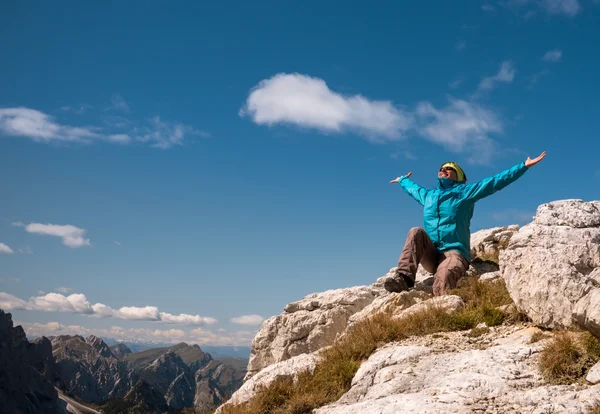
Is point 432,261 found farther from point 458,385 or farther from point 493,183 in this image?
point 458,385

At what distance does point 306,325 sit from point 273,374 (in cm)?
524

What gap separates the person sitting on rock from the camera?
40.1ft

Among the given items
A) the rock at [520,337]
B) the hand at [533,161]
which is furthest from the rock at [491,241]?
the rock at [520,337]

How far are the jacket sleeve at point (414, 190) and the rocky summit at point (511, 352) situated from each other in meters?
5.06

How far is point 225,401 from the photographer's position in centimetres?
907

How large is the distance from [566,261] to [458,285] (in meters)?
4.28

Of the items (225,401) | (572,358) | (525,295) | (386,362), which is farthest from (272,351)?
(572,358)

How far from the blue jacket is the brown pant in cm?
35

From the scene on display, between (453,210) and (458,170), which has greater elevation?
(458,170)

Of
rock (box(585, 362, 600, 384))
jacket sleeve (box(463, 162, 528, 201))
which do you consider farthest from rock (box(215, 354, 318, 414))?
jacket sleeve (box(463, 162, 528, 201))

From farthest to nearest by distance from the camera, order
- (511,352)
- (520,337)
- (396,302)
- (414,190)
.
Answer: (414,190)
(396,302)
(520,337)
(511,352)

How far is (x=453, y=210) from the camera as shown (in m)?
13.2

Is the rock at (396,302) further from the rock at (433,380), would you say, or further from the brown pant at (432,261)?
the rock at (433,380)

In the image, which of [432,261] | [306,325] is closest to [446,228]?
[432,261]
